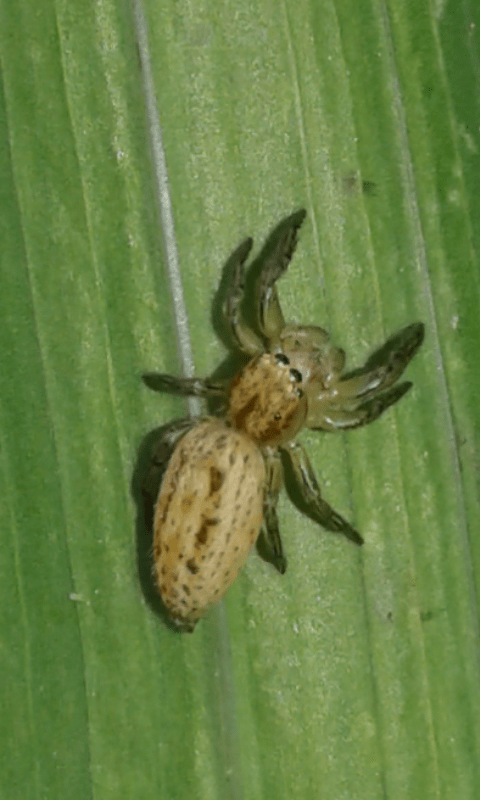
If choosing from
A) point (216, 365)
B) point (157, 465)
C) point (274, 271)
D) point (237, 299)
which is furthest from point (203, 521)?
point (274, 271)

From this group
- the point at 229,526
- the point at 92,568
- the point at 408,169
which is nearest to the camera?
the point at 229,526

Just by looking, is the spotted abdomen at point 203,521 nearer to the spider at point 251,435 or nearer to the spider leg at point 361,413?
the spider at point 251,435

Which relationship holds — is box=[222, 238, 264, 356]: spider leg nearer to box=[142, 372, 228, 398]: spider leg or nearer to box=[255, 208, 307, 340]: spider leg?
box=[255, 208, 307, 340]: spider leg

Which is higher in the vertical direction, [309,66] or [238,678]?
[309,66]

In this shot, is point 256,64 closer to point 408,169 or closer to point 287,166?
point 287,166

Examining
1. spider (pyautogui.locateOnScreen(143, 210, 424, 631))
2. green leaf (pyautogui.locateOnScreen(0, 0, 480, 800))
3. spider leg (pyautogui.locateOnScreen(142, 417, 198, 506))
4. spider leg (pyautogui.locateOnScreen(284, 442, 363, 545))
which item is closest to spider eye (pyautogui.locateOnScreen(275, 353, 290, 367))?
spider (pyautogui.locateOnScreen(143, 210, 424, 631))

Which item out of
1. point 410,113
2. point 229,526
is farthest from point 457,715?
point 410,113

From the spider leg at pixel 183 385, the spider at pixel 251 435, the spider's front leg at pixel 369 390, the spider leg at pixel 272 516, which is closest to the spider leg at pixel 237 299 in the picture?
the spider at pixel 251 435
